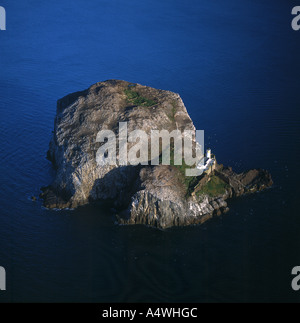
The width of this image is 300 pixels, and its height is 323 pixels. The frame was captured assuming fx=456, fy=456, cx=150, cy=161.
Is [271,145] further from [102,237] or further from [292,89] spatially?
[102,237]

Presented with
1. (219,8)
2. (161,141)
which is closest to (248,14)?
(219,8)

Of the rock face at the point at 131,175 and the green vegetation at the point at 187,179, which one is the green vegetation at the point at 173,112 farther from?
the green vegetation at the point at 187,179

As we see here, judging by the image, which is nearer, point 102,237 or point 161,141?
point 102,237

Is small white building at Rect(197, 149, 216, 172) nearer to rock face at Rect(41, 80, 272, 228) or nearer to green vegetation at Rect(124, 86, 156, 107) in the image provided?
rock face at Rect(41, 80, 272, 228)

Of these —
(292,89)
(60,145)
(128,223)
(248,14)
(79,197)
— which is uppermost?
(248,14)

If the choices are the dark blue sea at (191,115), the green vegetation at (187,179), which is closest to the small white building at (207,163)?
the green vegetation at (187,179)
